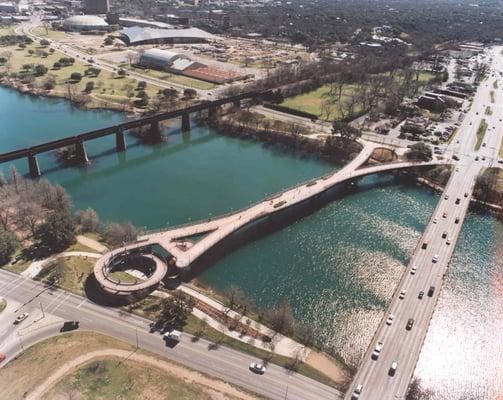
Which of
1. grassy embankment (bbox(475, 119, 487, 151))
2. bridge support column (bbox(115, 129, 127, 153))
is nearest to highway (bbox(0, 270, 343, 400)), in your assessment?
bridge support column (bbox(115, 129, 127, 153))

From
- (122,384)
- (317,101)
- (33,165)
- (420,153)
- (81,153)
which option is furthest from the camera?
(317,101)

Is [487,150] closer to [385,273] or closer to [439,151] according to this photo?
[439,151]

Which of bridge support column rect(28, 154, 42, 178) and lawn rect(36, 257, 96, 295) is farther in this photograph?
bridge support column rect(28, 154, 42, 178)

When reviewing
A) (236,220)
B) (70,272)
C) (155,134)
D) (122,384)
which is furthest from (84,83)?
(122,384)

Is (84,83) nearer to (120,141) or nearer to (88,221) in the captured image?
(120,141)

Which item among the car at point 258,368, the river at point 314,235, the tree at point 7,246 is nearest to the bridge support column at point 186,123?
the river at point 314,235

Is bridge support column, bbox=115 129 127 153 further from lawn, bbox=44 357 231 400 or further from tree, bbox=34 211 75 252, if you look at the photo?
lawn, bbox=44 357 231 400

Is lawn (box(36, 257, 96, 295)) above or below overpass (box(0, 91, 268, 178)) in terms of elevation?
below

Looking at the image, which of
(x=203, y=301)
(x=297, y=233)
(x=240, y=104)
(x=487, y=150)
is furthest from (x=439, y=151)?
(x=203, y=301)
